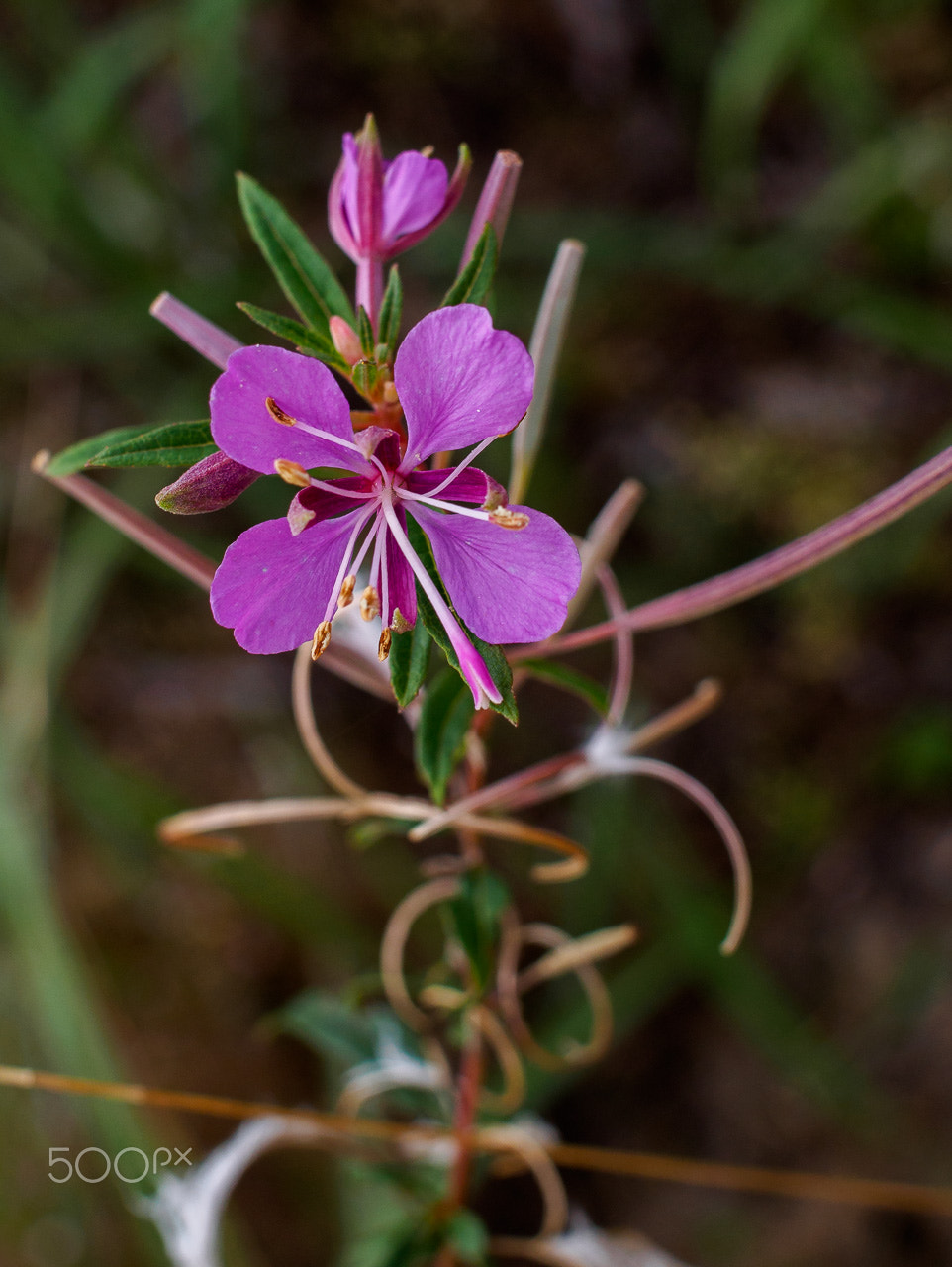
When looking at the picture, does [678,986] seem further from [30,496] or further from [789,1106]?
[30,496]

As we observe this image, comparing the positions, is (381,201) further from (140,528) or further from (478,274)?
(140,528)

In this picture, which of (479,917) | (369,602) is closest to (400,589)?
(369,602)

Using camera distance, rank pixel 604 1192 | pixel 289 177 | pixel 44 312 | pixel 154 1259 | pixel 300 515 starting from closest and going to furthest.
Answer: pixel 300 515 → pixel 154 1259 → pixel 44 312 → pixel 604 1192 → pixel 289 177

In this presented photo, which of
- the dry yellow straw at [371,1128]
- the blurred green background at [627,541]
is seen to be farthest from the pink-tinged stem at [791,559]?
the blurred green background at [627,541]

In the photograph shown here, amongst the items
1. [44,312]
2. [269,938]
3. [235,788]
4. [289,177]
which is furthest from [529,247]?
[269,938]

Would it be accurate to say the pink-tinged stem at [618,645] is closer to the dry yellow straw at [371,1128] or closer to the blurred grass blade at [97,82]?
the dry yellow straw at [371,1128]

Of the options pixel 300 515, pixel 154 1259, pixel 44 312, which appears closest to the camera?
pixel 300 515

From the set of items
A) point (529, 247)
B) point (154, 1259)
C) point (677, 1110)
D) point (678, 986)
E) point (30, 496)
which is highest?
point (529, 247)
